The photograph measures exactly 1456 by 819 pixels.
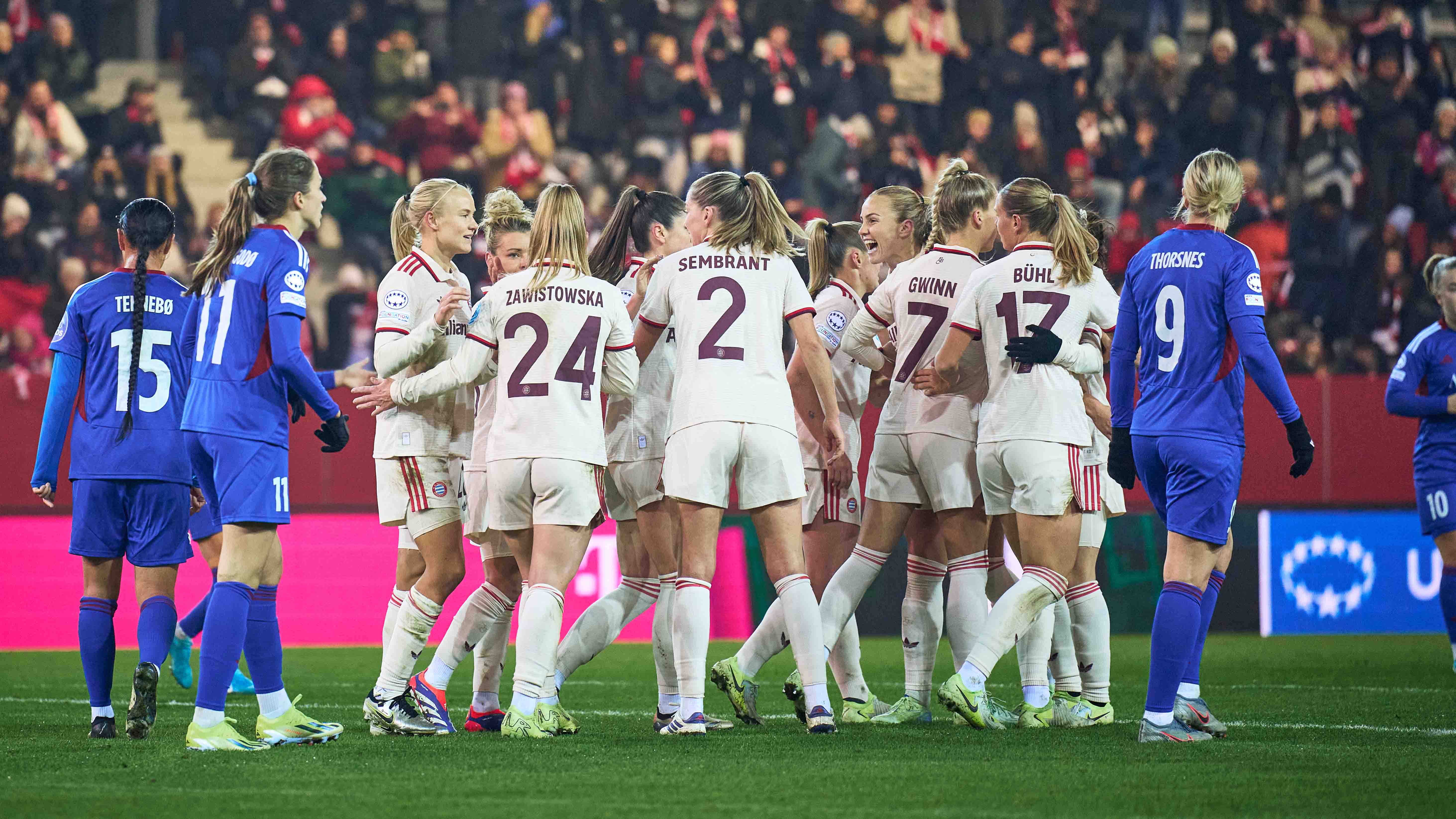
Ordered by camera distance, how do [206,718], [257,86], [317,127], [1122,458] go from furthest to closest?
[257,86], [317,127], [1122,458], [206,718]

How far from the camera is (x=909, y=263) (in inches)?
278

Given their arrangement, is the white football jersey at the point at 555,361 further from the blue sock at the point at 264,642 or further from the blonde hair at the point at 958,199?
the blonde hair at the point at 958,199

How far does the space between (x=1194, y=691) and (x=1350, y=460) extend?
8.13 m

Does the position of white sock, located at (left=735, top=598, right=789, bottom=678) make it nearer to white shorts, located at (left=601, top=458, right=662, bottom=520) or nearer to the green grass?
the green grass

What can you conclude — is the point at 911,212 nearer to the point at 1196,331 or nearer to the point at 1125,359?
the point at 1125,359

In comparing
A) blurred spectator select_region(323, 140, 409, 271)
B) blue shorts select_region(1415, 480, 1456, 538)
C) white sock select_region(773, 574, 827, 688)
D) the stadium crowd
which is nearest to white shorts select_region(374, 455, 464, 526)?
white sock select_region(773, 574, 827, 688)

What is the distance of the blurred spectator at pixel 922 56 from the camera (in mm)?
17938

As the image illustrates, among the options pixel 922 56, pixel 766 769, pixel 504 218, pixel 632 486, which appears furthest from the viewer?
pixel 922 56

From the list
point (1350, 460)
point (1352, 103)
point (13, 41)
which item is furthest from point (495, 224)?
point (1352, 103)

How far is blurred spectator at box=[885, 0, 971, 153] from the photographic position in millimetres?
17938

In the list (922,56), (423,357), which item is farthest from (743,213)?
(922,56)

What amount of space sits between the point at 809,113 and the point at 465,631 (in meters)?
11.9

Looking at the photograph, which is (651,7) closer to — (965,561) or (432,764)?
(965,561)

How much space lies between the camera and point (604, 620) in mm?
6785
